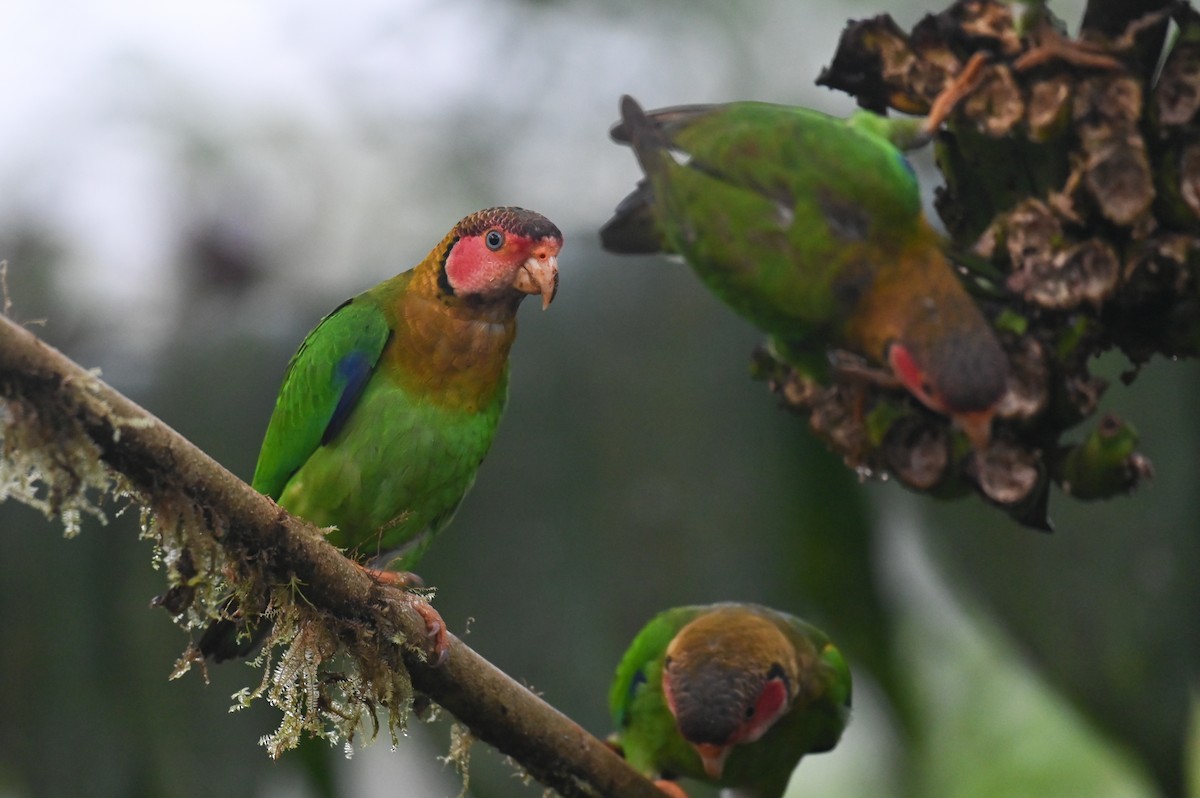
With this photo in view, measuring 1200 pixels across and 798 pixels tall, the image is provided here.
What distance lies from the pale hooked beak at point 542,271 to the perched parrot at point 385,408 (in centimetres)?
39

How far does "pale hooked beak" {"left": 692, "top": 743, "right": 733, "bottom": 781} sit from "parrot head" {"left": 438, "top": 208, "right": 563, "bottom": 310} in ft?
4.09

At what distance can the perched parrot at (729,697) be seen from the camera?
2812mm

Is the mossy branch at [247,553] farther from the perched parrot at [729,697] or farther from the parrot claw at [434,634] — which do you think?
the perched parrot at [729,697]

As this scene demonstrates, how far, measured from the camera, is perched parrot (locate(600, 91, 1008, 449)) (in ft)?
4.10

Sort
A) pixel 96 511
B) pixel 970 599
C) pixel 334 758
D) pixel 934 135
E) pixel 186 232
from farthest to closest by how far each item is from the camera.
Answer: pixel 186 232 → pixel 970 599 → pixel 334 758 → pixel 934 135 → pixel 96 511

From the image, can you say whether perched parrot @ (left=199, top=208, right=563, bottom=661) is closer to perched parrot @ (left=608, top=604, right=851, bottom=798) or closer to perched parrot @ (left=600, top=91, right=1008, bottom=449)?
perched parrot @ (left=608, top=604, right=851, bottom=798)

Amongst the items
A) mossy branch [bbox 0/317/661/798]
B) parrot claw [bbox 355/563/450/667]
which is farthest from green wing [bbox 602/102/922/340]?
parrot claw [bbox 355/563/450/667]

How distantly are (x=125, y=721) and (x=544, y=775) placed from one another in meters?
2.60

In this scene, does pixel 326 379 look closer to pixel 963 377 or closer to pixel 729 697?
pixel 729 697

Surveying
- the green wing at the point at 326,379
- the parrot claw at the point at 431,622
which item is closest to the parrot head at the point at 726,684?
the parrot claw at the point at 431,622

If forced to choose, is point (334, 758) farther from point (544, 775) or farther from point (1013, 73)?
point (1013, 73)

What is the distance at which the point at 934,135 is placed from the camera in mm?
1500

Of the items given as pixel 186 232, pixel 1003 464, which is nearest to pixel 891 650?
pixel 1003 464

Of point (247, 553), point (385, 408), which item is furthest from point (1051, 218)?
point (385, 408)
